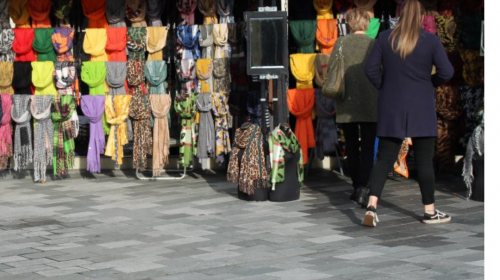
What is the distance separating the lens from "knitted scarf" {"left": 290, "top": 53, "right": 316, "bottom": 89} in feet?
36.0

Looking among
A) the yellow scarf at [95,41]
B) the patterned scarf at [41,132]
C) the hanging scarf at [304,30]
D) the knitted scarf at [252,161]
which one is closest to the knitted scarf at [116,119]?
the yellow scarf at [95,41]

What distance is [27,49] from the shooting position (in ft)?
37.0

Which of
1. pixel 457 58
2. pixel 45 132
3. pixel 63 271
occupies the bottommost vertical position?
pixel 63 271

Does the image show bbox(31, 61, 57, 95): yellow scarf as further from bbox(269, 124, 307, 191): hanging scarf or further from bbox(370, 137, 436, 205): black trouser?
bbox(370, 137, 436, 205): black trouser

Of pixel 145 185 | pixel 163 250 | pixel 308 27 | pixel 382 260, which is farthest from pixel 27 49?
pixel 382 260

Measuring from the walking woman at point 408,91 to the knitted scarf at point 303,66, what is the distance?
2946 millimetres

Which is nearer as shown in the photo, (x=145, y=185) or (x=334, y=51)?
(x=334, y=51)

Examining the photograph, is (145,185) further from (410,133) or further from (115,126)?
(410,133)

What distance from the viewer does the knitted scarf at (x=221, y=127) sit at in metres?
11.0

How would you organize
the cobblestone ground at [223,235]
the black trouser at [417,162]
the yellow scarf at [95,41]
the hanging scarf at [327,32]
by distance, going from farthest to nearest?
the yellow scarf at [95,41]
the hanging scarf at [327,32]
the black trouser at [417,162]
the cobblestone ground at [223,235]

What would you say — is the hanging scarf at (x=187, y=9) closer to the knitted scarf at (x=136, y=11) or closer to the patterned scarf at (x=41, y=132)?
the knitted scarf at (x=136, y=11)

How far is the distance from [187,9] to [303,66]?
5.04ft

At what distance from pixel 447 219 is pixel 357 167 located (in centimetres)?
132

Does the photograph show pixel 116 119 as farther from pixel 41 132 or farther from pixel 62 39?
pixel 62 39
